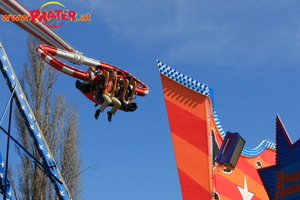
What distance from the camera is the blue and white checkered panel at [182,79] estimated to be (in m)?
12.1

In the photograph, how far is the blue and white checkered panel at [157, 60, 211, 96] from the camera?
12.1 meters

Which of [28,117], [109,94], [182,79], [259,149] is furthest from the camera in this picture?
[259,149]

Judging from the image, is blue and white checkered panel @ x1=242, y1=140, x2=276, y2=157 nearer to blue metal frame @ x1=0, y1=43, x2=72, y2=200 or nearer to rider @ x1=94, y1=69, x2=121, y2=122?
blue metal frame @ x1=0, y1=43, x2=72, y2=200

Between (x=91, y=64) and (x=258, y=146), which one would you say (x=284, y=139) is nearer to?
(x=91, y=64)

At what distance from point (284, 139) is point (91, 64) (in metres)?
4.11

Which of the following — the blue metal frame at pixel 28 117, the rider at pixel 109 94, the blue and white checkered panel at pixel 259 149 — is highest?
the blue and white checkered panel at pixel 259 149

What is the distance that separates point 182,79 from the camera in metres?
12.1

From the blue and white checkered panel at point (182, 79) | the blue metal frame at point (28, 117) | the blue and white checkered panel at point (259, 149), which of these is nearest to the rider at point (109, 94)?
the blue metal frame at point (28, 117)

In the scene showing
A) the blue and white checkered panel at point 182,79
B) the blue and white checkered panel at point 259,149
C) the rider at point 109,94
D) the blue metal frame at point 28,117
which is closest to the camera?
the rider at point 109,94

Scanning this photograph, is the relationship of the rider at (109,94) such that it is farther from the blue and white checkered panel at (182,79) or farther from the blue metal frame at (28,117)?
the blue and white checkered panel at (182,79)

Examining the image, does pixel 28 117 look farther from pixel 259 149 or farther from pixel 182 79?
pixel 259 149

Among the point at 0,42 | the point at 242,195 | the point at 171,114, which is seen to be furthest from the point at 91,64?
the point at 242,195

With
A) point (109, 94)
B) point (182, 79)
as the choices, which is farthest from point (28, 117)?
point (182, 79)

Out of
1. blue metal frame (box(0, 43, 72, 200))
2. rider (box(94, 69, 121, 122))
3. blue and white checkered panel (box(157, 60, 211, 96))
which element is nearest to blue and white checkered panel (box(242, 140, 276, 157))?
blue and white checkered panel (box(157, 60, 211, 96))
